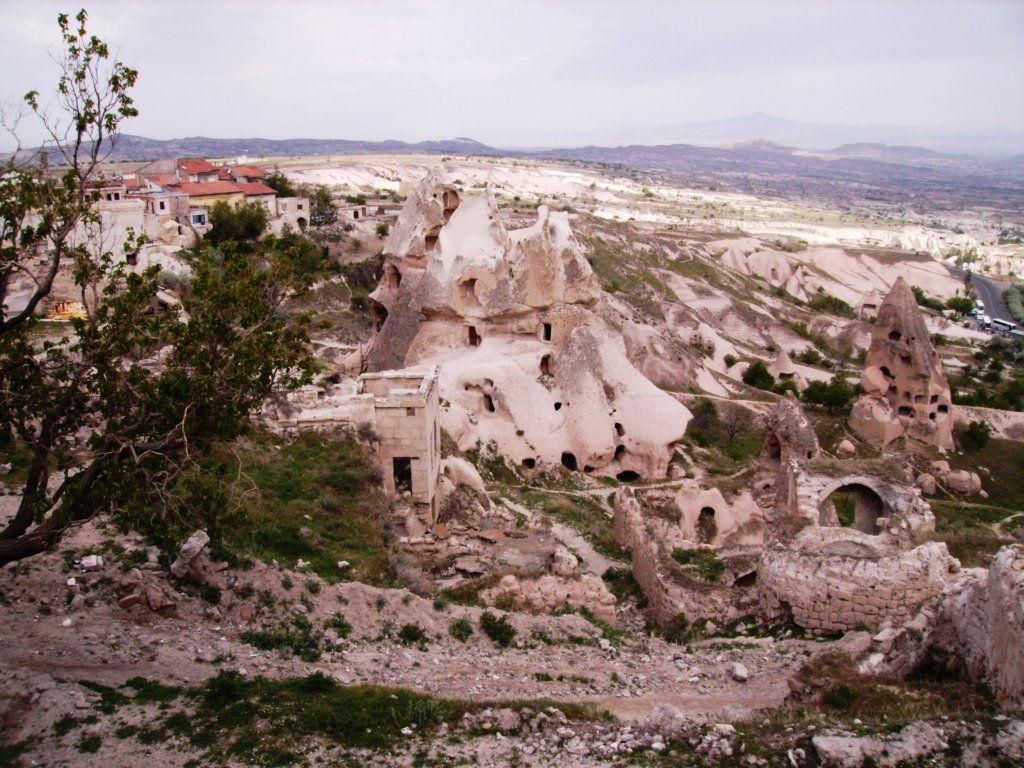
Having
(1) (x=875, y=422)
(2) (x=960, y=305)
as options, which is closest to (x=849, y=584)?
(1) (x=875, y=422)

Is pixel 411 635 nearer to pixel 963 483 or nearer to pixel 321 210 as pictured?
pixel 963 483

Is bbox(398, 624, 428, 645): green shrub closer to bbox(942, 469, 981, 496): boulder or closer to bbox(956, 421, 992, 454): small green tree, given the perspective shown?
bbox(942, 469, 981, 496): boulder

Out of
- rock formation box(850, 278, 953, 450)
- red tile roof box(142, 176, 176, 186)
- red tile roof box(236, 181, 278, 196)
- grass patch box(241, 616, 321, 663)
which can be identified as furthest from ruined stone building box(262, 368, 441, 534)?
red tile roof box(142, 176, 176, 186)

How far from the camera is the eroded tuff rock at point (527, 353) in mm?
27062

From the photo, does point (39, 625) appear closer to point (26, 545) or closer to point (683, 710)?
point (26, 545)

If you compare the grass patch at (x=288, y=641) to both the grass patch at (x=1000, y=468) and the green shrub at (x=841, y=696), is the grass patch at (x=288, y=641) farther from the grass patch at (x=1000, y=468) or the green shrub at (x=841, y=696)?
the grass patch at (x=1000, y=468)

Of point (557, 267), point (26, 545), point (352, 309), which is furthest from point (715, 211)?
point (26, 545)

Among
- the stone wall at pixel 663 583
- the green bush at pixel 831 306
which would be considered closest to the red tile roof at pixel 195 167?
the green bush at pixel 831 306

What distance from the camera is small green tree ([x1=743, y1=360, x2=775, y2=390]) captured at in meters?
46.2

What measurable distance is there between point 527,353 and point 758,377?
22.3 metres

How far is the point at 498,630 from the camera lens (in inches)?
514

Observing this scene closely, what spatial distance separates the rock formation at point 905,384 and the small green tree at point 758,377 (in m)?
7.08

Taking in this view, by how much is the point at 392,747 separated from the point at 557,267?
2147 cm

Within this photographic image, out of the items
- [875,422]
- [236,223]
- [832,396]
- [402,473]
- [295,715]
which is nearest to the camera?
[295,715]
